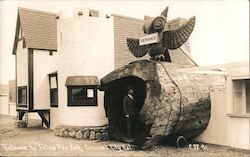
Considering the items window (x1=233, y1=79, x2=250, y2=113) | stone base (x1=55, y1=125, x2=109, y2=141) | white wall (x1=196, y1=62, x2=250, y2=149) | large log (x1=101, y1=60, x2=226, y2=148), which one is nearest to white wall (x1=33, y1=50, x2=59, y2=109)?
stone base (x1=55, y1=125, x2=109, y2=141)

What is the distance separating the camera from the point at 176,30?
10758 mm

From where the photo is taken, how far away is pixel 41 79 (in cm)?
1636

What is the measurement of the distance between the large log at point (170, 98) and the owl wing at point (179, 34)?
0.86 metres

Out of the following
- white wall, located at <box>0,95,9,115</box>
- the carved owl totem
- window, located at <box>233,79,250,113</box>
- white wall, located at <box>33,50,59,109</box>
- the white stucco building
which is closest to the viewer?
window, located at <box>233,79,250,113</box>

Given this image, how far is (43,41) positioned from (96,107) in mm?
6318

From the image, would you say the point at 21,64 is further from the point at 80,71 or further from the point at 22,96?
the point at 80,71

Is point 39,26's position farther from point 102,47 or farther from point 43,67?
point 102,47

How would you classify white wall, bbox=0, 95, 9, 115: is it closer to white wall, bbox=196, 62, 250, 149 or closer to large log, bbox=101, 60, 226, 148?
large log, bbox=101, 60, 226, 148

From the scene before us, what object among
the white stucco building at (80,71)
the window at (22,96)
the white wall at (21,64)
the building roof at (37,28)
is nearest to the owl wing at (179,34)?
the white stucco building at (80,71)

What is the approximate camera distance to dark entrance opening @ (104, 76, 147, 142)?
11.4m

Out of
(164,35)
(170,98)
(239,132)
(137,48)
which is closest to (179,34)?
(164,35)

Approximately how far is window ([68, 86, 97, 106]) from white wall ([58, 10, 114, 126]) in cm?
17

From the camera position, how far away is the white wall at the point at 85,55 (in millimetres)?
12172

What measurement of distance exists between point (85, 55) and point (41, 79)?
497 cm
